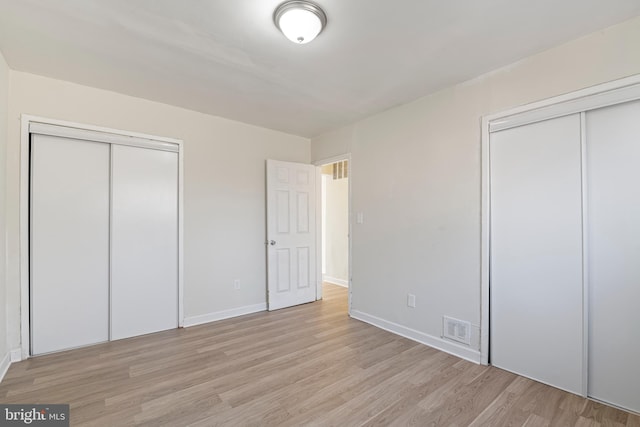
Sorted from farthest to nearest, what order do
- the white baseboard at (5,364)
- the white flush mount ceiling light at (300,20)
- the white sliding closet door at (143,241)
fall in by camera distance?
the white sliding closet door at (143,241), the white baseboard at (5,364), the white flush mount ceiling light at (300,20)

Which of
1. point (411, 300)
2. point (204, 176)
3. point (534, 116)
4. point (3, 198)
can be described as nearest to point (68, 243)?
point (3, 198)

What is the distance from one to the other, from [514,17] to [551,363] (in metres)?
2.35

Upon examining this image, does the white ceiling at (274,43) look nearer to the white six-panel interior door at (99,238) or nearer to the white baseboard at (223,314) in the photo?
the white six-panel interior door at (99,238)

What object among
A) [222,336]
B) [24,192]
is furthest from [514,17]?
[24,192]

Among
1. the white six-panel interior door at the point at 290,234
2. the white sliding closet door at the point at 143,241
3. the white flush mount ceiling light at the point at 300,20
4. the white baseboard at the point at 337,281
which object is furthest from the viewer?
the white baseboard at the point at 337,281

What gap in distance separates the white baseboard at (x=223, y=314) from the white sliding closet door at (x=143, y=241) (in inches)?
6.5

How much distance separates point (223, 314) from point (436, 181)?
112 inches

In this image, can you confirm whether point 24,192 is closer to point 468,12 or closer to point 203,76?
point 203,76

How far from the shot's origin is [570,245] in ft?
6.73

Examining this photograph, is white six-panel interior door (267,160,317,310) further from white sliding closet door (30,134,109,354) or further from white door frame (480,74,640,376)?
white door frame (480,74,640,376)

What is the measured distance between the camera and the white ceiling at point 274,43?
171cm

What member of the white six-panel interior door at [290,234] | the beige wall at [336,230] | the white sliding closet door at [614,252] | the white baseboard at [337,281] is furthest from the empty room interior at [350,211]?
the beige wall at [336,230]

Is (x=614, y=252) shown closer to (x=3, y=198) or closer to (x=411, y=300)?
(x=411, y=300)

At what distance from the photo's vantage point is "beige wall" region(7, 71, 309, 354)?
2.48 m
